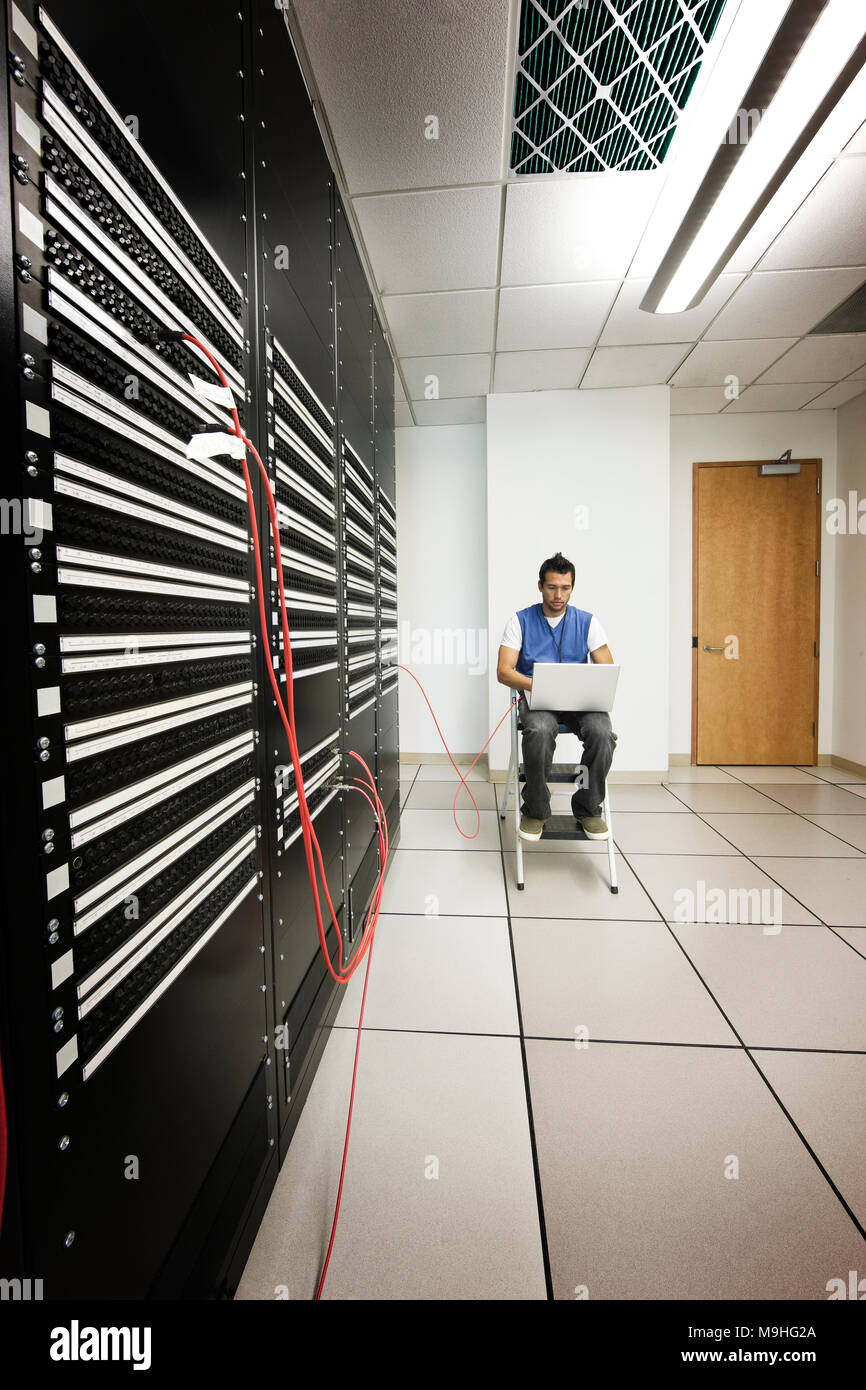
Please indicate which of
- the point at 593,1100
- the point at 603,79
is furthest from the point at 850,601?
the point at 593,1100

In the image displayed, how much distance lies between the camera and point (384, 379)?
262 cm

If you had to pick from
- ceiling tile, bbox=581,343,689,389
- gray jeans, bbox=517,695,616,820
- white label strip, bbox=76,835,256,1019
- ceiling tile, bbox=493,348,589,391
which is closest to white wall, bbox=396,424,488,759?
ceiling tile, bbox=493,348,589,391

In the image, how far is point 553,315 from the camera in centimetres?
295

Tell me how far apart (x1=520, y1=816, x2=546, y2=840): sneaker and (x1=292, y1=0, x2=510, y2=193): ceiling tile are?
238 cm

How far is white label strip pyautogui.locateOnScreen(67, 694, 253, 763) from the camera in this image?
0.55 metres

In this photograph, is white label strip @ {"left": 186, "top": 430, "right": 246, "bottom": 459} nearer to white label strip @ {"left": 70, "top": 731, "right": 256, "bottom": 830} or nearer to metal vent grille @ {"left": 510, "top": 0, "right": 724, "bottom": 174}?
white label strip @ {"left": 70, "top": 731, "right": 256, "bottom": 830}

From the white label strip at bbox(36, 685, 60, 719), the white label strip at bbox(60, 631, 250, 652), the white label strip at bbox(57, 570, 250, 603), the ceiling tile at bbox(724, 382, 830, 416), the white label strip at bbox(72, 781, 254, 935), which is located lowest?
the white label strip at bbox(72, 781, 254, 935)

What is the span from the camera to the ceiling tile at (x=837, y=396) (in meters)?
3.84

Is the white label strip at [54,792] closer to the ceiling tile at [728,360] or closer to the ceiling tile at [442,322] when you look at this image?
the ceiling tile at [442,322]

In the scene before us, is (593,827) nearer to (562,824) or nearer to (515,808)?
(562,824)


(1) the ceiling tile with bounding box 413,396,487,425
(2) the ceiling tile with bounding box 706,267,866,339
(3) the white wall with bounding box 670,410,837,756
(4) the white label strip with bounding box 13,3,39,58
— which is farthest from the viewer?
(3) the white wall with bounding box 670,410,837,756

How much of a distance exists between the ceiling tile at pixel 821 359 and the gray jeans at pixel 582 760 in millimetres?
2550

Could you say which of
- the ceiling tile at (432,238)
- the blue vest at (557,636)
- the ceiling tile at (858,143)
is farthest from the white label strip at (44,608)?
the ceiling tile at (858,143)
